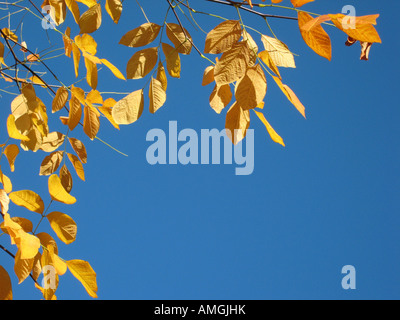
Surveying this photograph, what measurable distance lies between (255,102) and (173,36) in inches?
7.6

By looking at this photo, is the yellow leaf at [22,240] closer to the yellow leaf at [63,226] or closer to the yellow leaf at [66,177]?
the yellow leaf at [63,226]

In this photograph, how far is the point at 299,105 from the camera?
1.74 ft

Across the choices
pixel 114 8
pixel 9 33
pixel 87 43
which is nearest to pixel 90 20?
pixel 114 8

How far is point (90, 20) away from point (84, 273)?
34 centimetres

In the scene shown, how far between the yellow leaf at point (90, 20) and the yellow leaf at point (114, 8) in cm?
2

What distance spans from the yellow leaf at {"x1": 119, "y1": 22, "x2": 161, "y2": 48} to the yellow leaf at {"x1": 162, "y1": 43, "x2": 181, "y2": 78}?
1.1 inches

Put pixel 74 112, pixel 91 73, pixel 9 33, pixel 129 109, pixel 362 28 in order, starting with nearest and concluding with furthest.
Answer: pixel 362 28 < pixel 129 109 < pixel 91 73 < pixel 74 112 < pixel 9 33

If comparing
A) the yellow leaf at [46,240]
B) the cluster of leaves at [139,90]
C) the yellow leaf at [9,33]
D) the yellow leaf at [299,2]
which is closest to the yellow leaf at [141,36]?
the cluster of leaves at [139,90]

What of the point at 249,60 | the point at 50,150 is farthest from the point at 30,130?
the point at 249,60

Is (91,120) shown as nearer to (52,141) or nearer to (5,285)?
(52,141)

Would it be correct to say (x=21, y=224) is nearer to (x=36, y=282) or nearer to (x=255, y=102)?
(x=36, y=282)

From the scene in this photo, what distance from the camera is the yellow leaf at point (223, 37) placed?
0.51 m

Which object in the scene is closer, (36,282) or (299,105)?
(299,105)

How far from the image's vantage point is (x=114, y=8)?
1.98ft
